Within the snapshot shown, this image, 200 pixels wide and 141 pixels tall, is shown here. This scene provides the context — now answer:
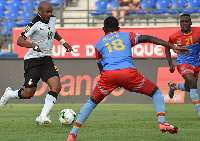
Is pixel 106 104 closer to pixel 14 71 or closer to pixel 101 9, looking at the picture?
pixel 14 71

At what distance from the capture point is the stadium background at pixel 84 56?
16922 millimetres

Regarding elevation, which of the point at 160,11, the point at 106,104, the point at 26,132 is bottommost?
the point at 106,104

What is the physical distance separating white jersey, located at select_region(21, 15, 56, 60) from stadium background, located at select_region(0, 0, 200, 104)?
619 cm

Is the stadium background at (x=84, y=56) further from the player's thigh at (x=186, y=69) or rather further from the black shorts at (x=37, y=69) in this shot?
the black shorts at (x=37, y=69)

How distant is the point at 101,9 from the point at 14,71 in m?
6.03

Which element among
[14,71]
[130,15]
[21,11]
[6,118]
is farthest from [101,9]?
[6,118]

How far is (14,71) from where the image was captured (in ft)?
57.3

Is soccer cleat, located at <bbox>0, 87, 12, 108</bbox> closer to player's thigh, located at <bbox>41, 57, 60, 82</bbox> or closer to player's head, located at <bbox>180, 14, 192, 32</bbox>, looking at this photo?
player's thigh, located at <bbox>41, 57, 60, 82</bbox>

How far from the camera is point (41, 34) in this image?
10.7 meters

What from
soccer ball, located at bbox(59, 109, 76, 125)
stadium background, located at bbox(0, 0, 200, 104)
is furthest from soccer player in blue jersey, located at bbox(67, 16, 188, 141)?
stadium background, located at bbox(0, 0, 200, 104)

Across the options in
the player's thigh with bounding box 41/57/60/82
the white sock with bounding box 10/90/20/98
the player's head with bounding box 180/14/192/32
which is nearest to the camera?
the player's thigh with bounding box 41/57/60/82

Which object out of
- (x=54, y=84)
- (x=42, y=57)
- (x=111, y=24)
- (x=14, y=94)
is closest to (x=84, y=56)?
(x=14, y=94)

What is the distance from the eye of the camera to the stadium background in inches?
666

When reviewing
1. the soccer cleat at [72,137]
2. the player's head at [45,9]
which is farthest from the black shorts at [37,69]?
the soccer cleat at [72,137]
